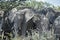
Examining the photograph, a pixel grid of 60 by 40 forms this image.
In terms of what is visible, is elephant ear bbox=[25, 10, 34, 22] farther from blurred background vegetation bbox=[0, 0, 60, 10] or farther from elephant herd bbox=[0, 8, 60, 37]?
blurred background vegetation bbox=[0, 0, 60, 10]

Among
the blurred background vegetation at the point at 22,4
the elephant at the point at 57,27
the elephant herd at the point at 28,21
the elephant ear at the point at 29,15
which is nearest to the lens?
the elephant at the point at 57,27

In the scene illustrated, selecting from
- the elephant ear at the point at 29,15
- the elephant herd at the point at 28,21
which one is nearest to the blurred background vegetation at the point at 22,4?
the elephant herd at the point at 28,21

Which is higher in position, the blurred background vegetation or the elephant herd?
the blurred background vegetation

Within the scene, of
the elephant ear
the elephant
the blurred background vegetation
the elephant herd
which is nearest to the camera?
the elephant

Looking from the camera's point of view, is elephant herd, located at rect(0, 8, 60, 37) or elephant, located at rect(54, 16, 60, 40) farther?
elephant herd, located at rect(0, 8, 60, 37)

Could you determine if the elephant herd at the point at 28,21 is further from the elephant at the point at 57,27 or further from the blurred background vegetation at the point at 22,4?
the blurred background vegetation at the point at 22,4

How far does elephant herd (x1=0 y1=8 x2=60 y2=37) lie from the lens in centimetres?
617

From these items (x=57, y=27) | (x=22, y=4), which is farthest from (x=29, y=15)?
(x=22, y=4)

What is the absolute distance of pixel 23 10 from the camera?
6516mm

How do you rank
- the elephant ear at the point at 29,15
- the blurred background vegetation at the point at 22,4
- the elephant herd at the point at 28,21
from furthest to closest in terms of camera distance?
the blurred background vegetation at the point at 22,4, the elephant ear at the point at 29,15, the elephant herd at the point at 28,21

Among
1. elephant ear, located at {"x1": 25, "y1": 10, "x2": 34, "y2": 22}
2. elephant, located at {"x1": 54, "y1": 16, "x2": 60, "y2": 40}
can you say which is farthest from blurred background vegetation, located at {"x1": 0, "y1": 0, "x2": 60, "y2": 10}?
elephant, located at {"x1": 54, "y1": 16, "x2": 60, "y2": 40}

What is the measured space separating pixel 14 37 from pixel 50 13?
152 centimetres

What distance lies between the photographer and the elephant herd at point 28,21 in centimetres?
617

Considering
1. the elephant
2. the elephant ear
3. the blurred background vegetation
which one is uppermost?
the blurred background vegetation
